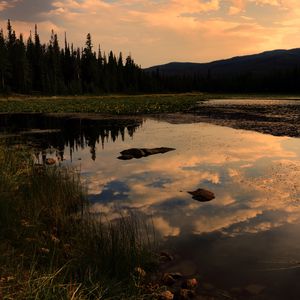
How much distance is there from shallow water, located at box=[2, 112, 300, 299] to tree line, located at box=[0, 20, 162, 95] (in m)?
56.1

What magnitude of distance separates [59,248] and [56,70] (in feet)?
274

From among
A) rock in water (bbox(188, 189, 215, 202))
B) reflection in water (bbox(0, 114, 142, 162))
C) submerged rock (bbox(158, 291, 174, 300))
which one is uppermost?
reflection in water (bbox(0, 114, 142, 162))

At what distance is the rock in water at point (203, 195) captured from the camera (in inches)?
417

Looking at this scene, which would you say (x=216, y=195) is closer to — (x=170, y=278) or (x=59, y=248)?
(x=170, y=278)

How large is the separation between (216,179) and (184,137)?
33.5ft

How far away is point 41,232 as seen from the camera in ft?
23.5

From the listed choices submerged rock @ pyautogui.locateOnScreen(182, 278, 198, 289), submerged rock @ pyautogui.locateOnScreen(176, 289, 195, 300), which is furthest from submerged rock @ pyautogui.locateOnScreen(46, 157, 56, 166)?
submerged rock @ pyautogui.locateOnScreen(176, 289, 195, 300)

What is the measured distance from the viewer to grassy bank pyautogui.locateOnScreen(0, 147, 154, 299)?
15.5 feet

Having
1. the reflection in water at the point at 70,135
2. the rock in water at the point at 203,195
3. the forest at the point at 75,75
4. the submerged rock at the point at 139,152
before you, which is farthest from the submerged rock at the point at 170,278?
the forest at the point at 75,75

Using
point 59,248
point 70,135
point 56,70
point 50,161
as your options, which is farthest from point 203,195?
point 56,70

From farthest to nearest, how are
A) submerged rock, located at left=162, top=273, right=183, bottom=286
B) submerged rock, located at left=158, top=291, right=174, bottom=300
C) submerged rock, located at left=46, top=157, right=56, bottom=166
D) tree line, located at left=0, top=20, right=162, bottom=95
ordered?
tree line, located at left=0, top=20, right=162, bottom=95 → submerged rock, located at left=46, top=157, right=56, bottom=166 → submerged rock, located at left=162, top=273, right=183, bottom=286 → submerged rock, located at left=158, top=291, right=174, bottom=300

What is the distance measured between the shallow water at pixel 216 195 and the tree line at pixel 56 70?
5606cm

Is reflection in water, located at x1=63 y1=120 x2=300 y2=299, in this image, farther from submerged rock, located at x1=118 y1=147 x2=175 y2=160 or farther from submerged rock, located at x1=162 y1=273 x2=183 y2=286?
submerged rock, located at x1=118 y1=147 x2=175 y2=160

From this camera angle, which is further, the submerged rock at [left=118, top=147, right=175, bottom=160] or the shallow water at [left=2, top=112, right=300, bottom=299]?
the submerged rock at [left=118, top=147, right=175, bottom=160]
